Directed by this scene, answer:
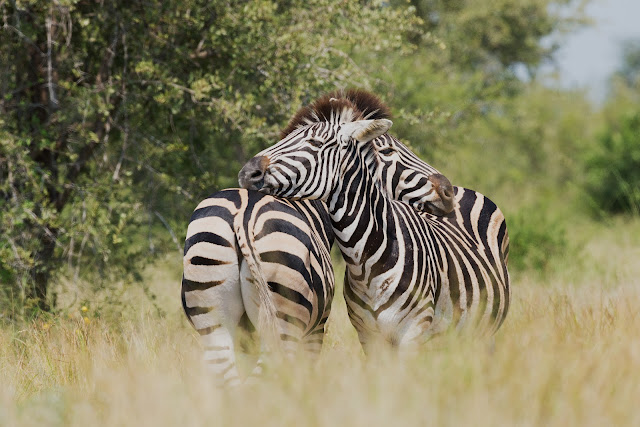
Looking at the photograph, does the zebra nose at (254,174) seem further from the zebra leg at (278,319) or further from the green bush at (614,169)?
the green bush at (614,169)

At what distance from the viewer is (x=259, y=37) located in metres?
6.06

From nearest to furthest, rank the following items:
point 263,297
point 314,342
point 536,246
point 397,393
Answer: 1. point 397,393
2. point 263,297
3. point 314,342
4. point 536,246

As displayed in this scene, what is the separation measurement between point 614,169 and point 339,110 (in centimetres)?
1299

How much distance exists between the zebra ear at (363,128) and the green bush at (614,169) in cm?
1235

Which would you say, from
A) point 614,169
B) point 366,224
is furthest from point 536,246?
point 366,224

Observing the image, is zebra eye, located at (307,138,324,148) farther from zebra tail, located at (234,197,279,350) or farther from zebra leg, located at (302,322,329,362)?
zebra leg, located at (302,322,329,362)

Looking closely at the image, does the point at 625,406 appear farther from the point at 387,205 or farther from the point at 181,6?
the point at 181,6

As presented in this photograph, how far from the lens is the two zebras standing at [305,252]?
134 inches

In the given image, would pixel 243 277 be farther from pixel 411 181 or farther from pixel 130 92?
pixel 130 92

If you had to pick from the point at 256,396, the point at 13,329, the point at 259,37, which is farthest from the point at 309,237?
the point at 259,37

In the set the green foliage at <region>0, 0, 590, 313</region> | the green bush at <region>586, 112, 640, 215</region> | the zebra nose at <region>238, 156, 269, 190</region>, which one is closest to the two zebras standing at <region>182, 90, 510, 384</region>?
the zebra nose at <region>238, 156, 269, 190</region>

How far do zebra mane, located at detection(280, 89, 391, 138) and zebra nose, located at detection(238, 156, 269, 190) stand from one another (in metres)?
0.44

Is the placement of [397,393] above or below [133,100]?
below

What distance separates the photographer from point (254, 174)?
3.26 m
